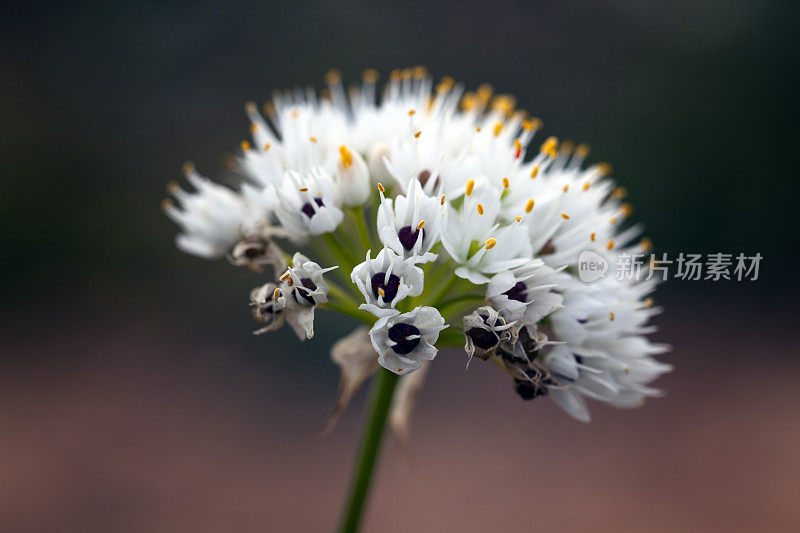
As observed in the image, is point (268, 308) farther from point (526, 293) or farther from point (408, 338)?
point (526, 293)

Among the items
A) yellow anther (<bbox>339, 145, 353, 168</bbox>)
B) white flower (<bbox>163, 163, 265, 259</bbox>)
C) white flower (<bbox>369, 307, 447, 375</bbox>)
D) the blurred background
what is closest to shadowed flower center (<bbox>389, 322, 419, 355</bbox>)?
white flower (<bbox>369, 307, 447, 375</bbox>)

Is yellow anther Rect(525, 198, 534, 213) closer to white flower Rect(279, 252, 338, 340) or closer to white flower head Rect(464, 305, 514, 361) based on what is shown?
white flower head Rect(464, 305, 514, 361)

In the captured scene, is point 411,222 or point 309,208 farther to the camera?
point 309,208

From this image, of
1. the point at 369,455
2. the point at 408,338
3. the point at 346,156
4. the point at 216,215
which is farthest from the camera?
the point at 216,215

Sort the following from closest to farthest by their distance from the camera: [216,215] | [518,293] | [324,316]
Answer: [518,293] < [216,215] < [324,316]

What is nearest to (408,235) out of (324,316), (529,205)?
(529,205)

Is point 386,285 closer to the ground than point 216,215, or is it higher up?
closer to the ground

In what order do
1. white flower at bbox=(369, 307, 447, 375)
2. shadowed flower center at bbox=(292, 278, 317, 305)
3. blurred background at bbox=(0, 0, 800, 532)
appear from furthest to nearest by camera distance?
blurred background at bbox=(0, 0, 800, 532)
shadowed flower center at bbox=(292, 278, 317, 305)
white flower at bbox=(369, 307, 447, 375)

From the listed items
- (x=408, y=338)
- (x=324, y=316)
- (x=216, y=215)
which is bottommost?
(x=408, y=338)
